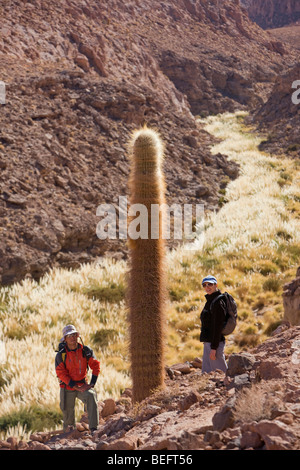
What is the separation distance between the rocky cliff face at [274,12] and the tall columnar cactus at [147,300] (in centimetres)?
10544

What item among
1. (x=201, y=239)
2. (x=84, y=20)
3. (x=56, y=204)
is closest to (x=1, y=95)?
(x=56, y=204)

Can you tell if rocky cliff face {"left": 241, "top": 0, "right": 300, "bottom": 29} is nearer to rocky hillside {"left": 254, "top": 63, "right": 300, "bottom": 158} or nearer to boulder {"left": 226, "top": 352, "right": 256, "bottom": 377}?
rocky hillside {"left": 254, "top": 63, "right": 300, "bottom": 158}

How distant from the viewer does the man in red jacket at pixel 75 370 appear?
5512 mm

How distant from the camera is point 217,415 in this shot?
11.6 feet

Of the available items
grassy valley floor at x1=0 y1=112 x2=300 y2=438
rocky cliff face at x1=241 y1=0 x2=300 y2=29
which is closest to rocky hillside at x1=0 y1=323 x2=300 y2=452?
grassy valley floor at x1=0 y1=112 x2=300 y2=438

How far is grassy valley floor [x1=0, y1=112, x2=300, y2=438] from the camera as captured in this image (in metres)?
7.35

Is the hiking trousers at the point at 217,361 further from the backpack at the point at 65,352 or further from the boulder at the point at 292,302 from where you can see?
the boulder at the point at 292,302

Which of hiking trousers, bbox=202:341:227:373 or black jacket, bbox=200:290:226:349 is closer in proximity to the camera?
black jacket, bbox=200:290:226:349

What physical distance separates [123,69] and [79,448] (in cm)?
3488

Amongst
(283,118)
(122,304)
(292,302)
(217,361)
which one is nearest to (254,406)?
(217,361)

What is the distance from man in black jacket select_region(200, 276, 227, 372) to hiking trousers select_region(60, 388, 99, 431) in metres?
1.66

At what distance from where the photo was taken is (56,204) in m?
14.3

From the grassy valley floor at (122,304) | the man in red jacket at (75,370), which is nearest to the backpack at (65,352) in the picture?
the man in red jacket at (75,370)
